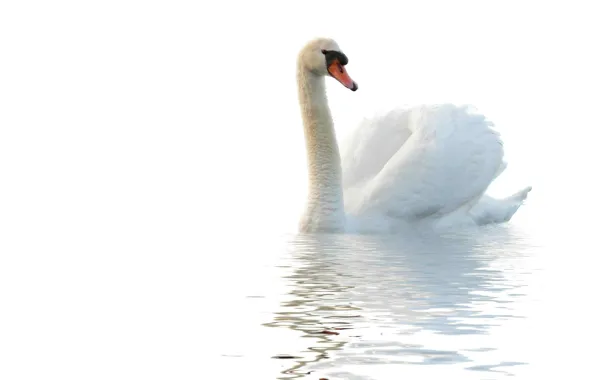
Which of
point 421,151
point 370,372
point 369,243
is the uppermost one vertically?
point 421,151

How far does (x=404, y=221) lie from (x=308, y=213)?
4.35 feet

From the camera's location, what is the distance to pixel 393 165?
15359 mm

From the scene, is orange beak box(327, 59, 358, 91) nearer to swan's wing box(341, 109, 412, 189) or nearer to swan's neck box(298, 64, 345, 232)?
swan's neck box(298, 64, 345, 232)

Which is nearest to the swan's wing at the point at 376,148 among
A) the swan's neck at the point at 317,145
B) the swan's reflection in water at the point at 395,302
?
the swan's neck at the point at 317,145

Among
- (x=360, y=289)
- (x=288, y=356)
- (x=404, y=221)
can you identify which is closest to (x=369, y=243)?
(x=404, y=221)

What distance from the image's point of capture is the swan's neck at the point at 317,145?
51.1ft

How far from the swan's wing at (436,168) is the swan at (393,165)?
0.04 feet

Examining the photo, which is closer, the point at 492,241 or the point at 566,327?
the point at 566,327

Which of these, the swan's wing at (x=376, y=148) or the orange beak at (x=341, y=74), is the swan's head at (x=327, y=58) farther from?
the swan's wing at (x=376, y=148)

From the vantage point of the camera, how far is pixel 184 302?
9.82 meters

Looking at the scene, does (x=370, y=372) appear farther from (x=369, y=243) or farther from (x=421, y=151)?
(x=421, y=151)

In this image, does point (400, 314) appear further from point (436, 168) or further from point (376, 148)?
point (376, 148)

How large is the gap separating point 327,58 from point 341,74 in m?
0.35

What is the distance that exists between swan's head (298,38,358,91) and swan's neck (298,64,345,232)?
26 centimetres
